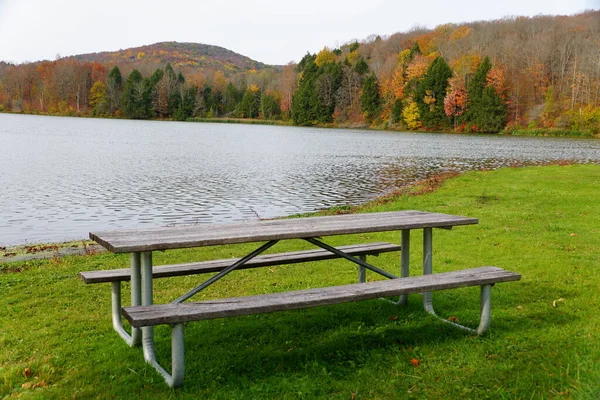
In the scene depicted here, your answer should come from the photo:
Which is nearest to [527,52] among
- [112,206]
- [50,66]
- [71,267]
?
[112,206]

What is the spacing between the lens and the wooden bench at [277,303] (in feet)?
12.5

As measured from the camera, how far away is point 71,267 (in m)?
8.90

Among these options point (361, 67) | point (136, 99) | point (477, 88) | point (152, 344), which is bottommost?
point (152, 344)

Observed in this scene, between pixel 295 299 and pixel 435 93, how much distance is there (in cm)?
8912

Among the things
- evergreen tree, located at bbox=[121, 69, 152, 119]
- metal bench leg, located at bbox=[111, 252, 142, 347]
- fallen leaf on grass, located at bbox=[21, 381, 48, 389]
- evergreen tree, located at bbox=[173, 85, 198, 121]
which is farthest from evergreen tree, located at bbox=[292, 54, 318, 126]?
fallen leaf on grass, located at bbox=[21, 381, 48, 389]

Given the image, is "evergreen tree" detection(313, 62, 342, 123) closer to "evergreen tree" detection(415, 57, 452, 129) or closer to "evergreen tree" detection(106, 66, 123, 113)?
"evergreen tree" detection(415, 57, 452, 129)

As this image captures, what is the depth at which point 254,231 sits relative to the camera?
180 inches

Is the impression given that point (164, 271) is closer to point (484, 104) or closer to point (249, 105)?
point (484, 104)

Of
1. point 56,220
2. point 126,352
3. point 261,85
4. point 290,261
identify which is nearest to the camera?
point 126,352

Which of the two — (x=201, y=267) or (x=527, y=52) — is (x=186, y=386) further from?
(x=527, y=52)

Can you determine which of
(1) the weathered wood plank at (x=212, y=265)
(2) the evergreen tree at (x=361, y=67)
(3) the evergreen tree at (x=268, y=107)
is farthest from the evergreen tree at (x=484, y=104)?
(1) the weathered wood plank at (x=212, y=265)

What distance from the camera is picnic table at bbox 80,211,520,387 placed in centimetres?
394

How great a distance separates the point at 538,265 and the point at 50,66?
523ft

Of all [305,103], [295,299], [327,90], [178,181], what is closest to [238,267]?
[295,299]
